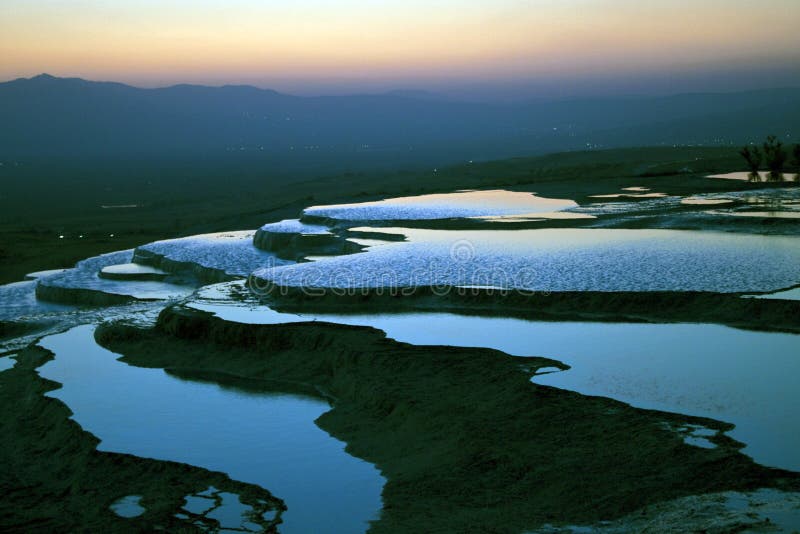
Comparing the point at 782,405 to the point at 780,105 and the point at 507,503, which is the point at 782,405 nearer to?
the point at 507,503

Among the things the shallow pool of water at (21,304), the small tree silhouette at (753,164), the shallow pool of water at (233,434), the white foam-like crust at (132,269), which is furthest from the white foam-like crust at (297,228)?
the small tree silhouette at (753,164)

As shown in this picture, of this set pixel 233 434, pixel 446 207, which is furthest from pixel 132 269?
pixel 233 434

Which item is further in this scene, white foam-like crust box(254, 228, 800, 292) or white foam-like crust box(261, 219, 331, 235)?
white foam-like crust box(261, 219, 331, 235)

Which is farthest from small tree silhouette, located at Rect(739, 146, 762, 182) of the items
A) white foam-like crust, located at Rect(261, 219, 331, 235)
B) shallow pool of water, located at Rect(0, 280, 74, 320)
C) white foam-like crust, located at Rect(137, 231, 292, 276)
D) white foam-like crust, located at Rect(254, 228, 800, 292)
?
shallow pool of water, located at Rect(0, 280, 74, 320)

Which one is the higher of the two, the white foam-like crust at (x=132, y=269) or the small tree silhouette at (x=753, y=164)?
the small tree silhouette at (x=753, y=164)

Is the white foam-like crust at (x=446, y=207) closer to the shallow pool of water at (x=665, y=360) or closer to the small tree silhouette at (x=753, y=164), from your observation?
the small tree silhouette at (x=753, y=164)

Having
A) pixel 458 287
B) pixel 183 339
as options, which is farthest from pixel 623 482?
pixel 183 339

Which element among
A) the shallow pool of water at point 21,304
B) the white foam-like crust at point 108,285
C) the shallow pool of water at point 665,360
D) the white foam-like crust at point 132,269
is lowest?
the shallow pool of water at point 21,304

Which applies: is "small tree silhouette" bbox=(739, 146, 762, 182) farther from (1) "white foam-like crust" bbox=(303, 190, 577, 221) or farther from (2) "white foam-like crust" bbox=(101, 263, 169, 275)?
(2) "white foam-like crust" bbox=(101, 263, 169, 275)
